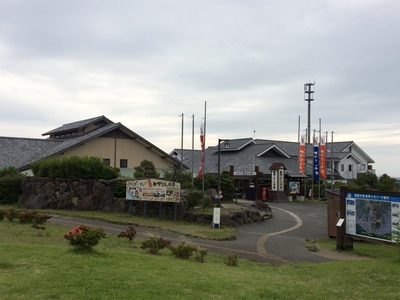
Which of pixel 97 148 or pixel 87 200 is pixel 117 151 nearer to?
pixel 97 148

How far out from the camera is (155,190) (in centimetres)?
2116

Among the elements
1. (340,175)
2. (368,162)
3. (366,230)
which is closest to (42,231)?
(366,230)

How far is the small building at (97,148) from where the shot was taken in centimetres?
3268

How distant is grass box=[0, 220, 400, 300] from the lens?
596cm

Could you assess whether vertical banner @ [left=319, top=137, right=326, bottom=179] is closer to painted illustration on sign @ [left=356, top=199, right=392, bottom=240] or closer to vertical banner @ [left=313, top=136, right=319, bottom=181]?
vertical banner @ [left=313, top=136, right=319, bottom=181]

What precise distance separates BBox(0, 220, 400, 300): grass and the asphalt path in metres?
3.16

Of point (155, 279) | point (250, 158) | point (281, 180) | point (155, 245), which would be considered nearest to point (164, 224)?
point (155, 245)

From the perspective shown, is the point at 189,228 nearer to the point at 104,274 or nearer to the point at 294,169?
the point at 104,274

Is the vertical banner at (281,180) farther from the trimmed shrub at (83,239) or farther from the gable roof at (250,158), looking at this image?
the trimmed shrub at (83,239)

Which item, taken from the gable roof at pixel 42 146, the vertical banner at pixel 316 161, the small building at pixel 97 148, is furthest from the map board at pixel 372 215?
the vertical banner at pixel 316 161

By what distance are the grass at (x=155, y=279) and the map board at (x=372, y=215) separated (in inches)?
126

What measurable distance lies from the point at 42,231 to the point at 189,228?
7.23 m

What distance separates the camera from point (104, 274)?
6867mm

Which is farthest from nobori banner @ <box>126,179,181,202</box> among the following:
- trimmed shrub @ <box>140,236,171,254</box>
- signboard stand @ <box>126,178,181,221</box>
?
trimmed shrub @ <box>140,236,171,254</box>
